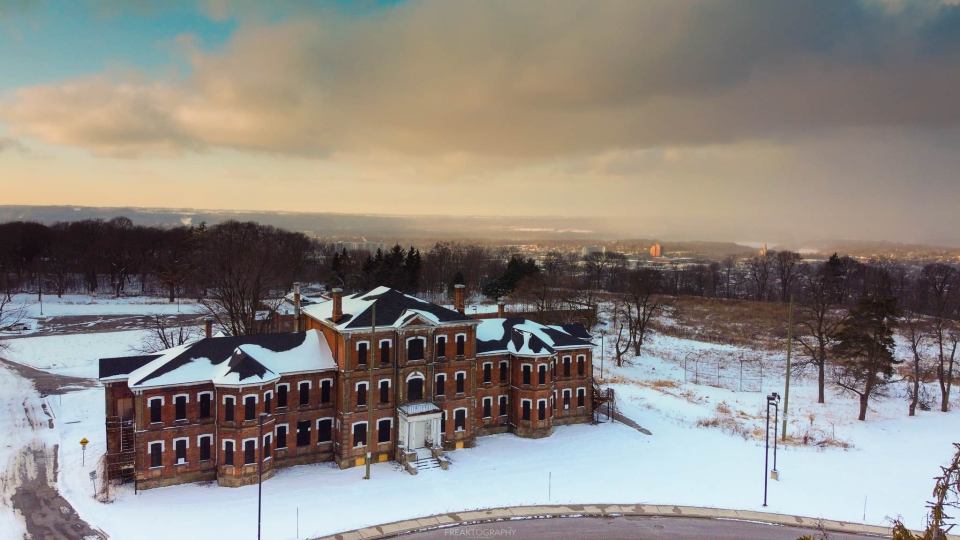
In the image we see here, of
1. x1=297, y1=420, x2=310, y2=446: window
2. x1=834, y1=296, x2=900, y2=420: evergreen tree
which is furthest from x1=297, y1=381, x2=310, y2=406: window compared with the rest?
x1=834, y1=296, x2=900, y2=420: evergreen tree

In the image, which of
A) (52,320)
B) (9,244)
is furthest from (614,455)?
(9,244)

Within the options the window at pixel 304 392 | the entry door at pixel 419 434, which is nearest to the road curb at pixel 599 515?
the entry door at pixel 419 434

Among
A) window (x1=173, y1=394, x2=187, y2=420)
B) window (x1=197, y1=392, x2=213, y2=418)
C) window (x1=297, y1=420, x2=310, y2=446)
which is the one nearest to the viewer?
window (x1=173, y1=394, x2=187, y2=420)

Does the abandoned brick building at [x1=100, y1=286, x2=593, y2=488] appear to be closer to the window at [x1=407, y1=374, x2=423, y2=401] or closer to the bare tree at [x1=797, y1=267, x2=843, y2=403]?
the window at [x1=407, y1=374, x2=423, y2=401]

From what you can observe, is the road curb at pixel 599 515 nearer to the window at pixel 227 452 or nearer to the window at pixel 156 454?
the window at pixel 227 452

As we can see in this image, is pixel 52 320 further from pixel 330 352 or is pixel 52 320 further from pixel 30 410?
pixel 330 352

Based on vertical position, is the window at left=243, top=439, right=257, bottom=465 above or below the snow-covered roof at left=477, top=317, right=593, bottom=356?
below

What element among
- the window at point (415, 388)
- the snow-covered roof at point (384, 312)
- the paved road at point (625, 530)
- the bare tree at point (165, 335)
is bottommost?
the paved road at point (625, 530)
